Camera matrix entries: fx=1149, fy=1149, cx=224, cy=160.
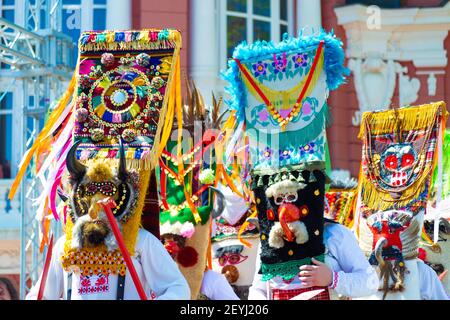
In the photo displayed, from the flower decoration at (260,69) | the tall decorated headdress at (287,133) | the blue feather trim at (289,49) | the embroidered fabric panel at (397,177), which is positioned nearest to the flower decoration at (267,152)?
the tall decorated headdress at (287,133)

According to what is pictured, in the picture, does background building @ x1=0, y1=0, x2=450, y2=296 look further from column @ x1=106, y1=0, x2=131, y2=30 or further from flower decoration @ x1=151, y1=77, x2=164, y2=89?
flower decoration @ x1=151, y1=77, x2=164, y2=89

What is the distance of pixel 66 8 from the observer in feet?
43.3

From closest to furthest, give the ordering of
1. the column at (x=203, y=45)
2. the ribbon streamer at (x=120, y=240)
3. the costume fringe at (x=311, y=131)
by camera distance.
→ the ribbon streamer at (x=120, y=240) → the costume fringe at (x=311, y=131) → the column at (x=203, y=45)

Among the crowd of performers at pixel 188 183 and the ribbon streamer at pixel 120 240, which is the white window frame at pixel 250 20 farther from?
the ribbon streamer at pixel 120 240

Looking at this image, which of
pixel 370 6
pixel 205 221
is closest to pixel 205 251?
pixel 205 221

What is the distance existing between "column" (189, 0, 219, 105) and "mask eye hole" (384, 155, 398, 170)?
258 inches

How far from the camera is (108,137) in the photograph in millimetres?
5379

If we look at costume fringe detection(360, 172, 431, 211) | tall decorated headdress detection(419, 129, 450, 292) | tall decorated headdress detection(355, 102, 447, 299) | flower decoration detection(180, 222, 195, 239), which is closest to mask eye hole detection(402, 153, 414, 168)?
tall decorated headdress detection(355, 102, 447, 299)

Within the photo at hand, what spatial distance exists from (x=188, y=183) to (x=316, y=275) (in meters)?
1.40

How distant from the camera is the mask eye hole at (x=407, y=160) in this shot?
22.5ft

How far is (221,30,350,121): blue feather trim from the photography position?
559 cm

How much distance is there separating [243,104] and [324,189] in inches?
24.7

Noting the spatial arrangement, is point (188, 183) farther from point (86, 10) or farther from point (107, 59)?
point (86, 10)
